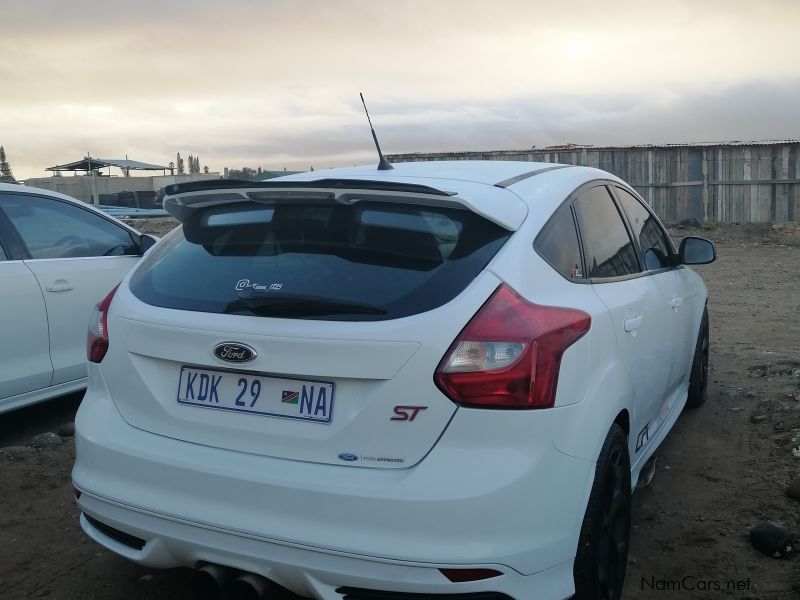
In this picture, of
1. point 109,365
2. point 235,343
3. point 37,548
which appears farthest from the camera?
point 37,548

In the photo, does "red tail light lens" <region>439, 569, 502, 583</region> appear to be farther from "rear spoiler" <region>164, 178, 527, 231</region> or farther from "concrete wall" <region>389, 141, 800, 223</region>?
"concrete wall" <region>389, 141, 800, 223</region>

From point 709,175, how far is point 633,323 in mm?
19708

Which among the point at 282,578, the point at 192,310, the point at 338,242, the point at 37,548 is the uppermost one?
the point at 338,242

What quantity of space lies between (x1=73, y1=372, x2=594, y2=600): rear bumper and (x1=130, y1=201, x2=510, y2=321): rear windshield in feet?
1.50

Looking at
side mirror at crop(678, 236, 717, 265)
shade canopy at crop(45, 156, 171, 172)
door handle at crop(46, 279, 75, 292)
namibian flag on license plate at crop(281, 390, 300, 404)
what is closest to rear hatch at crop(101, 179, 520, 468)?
namibian flag on license plate at crop(281, 390, 300, 404)

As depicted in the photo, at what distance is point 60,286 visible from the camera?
5336mm

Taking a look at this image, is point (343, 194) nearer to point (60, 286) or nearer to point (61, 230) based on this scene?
point (60, 286)

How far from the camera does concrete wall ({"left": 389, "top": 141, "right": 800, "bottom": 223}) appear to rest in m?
20.8

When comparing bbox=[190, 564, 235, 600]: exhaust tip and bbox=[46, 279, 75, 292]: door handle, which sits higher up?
bbox=[46, 279, 75, 292]: door handle

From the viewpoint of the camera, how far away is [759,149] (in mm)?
20734

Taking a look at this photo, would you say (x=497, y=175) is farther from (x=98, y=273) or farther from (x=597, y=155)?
(x=597, y=155)

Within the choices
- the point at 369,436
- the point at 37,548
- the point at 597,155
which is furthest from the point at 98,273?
the point at 597,155

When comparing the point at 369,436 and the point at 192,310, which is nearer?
the point at 369,436

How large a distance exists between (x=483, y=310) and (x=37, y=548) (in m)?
2.53
